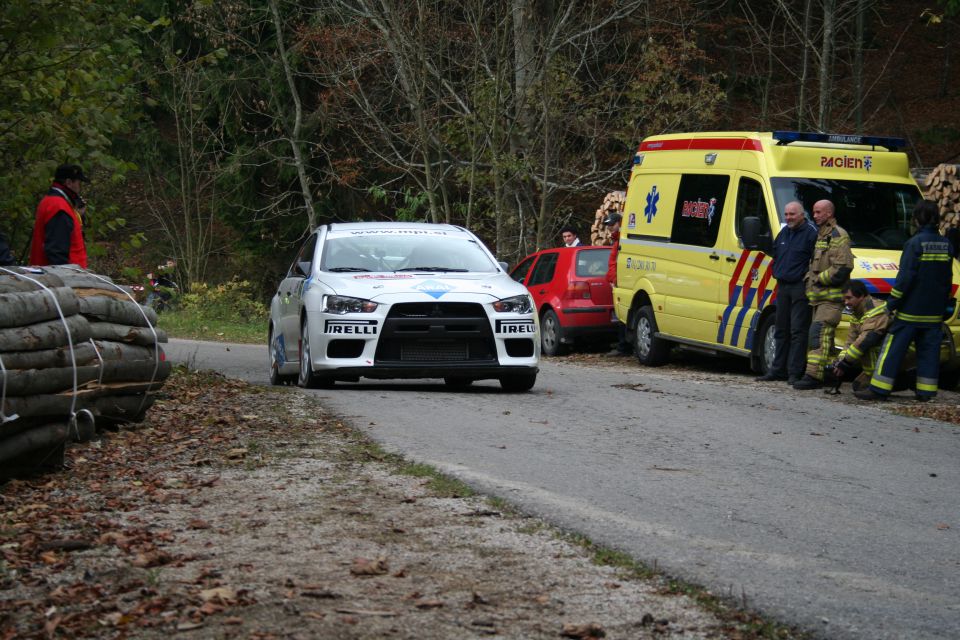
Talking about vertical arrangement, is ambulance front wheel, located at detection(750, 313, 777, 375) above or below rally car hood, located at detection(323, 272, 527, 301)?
below

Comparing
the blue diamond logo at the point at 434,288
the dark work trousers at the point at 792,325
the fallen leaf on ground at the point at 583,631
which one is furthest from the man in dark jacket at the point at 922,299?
the fallen leaf on ground at the point at 583,631

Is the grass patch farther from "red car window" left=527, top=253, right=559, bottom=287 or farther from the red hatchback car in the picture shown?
the red hatchback car

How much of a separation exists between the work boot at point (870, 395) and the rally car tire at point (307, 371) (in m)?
5.39

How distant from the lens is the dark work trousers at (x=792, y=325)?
1586 centimetres

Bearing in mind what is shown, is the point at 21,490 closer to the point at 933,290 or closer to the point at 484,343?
the point at 484,343

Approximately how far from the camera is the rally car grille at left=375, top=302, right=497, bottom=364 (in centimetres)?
1326

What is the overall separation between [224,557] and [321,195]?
3142 cm

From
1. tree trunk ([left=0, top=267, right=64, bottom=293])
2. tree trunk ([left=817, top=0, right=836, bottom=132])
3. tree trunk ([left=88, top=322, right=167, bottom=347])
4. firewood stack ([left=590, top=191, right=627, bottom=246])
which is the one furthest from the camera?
firewood stack ([left=590, top=191, right=627, bottom=246])

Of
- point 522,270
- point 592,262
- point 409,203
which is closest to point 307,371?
point 592,262

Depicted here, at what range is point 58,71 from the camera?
12625 mm

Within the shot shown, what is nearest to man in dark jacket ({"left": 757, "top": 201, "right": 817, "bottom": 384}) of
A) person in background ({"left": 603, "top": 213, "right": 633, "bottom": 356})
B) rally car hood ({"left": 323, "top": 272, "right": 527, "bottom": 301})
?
rally car hood ({"left": 323, "top": 272, "right": 527, "bottom": 301})

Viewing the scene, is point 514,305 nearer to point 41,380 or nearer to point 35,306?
point 35,306

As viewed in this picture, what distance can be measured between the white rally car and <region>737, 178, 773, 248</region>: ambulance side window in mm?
Answer: 4321

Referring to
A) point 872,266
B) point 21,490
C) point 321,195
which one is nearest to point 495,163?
point 321,195
